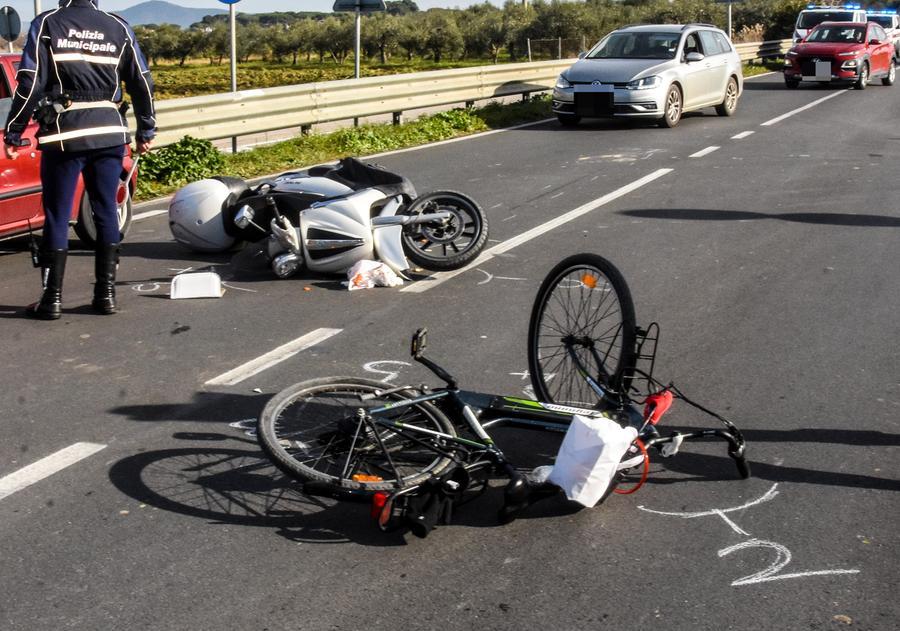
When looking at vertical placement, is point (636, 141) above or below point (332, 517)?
above

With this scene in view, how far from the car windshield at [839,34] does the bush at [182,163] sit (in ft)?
67.8

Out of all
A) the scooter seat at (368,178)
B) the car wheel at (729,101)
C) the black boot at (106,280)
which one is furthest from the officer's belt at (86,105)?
the car wheel at (729,101)

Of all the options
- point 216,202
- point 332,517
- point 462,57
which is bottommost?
point 332,517

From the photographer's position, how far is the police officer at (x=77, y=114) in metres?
7.17

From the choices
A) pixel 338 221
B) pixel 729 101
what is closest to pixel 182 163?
pixel 338 221

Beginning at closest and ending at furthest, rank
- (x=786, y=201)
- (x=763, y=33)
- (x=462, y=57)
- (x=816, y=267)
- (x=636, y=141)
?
(x=816, y=267) → (x=786, y=201) → (x=636, y=141) → (x=763, y=33) → (x=462, y=57)

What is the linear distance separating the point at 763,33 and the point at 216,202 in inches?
2009

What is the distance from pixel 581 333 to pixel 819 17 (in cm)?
3825

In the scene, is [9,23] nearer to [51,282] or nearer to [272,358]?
[51,282]

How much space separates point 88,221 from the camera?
9.53 meters

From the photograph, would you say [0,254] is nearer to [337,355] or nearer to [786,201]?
[337,355]

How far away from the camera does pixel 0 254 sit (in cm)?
949

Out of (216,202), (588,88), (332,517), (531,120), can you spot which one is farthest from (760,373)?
(531,120)

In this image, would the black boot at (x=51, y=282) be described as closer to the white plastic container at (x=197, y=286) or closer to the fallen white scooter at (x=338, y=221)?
the white plastic container at (x=197, y=286)
